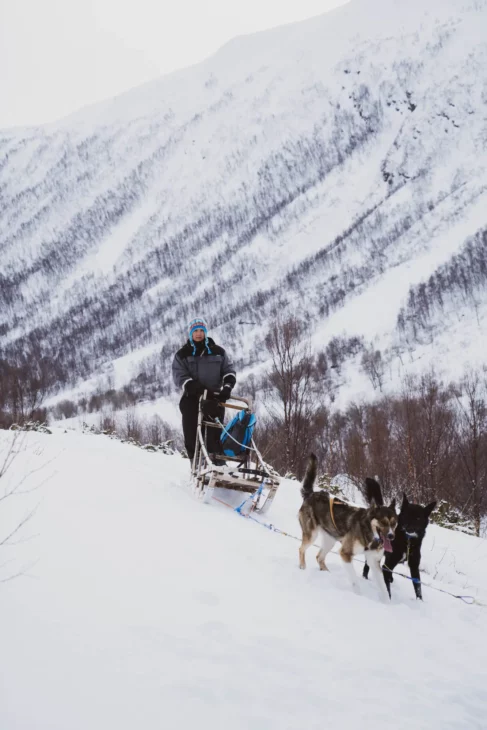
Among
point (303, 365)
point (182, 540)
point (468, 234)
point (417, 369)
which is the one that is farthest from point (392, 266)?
point (182, 540)

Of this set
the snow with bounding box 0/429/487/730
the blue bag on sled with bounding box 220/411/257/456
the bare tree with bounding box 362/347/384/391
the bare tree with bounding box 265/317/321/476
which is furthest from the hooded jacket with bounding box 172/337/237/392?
the bare tree with bounding box 362/347/384/391

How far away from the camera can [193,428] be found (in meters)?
8.48

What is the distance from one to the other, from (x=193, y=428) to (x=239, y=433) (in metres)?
0.87

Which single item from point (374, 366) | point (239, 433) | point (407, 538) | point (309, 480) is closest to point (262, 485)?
point (239, 433)

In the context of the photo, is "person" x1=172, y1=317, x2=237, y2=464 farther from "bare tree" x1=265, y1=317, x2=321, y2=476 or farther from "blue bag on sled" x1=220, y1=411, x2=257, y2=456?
"bare tree" x1=265, y1=317, x2=321, y2=476

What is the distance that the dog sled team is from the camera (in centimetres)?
468

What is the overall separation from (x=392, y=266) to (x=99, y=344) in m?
105

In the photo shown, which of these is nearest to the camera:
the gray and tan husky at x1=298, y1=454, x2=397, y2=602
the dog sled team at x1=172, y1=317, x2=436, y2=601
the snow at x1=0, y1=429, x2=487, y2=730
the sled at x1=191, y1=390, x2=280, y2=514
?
the snow at x1=0, y1=429, x2=487, y2=730

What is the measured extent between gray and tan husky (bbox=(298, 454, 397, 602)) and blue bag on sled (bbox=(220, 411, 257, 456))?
254cm

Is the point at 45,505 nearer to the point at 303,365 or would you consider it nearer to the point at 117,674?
the point at 117,674

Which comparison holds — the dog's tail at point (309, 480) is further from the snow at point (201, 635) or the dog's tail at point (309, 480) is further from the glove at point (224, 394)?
the glove at point (224, 394)

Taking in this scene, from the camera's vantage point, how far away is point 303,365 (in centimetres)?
1540

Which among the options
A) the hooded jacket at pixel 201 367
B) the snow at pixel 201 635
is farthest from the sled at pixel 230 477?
the snow at pixel 201 635

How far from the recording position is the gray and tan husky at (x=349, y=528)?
4.57 meters
